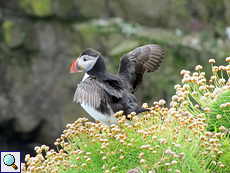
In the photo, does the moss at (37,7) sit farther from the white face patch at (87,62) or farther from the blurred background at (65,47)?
the white face patch at (87,62)

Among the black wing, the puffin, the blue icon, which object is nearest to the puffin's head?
the puffin

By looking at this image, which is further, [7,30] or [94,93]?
[7,30]

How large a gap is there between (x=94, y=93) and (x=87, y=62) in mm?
588

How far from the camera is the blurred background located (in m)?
8.75

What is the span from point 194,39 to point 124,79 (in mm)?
6378

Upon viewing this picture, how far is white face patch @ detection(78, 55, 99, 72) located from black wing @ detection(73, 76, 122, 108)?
276 mm

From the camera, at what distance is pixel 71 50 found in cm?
895

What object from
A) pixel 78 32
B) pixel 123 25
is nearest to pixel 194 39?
pixel 123 25

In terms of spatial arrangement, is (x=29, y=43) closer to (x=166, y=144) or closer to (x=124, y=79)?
(x=124, y=79)

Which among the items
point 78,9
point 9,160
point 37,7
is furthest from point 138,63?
point 37,7

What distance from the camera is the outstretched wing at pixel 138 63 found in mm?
3434

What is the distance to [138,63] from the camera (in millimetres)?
3545

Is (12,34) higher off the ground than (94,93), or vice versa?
(12,34)

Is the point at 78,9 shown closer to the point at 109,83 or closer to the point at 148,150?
the point at 109,83
